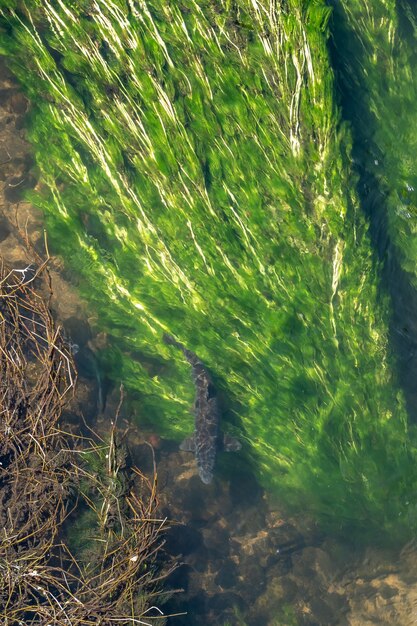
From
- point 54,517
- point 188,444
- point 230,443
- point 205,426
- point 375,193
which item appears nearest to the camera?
point 54,517

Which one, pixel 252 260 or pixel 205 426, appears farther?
pixel 205 426

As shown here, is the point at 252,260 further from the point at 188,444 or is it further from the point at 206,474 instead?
the point at 206,474

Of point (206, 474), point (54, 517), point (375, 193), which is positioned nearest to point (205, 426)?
point (206, 474)

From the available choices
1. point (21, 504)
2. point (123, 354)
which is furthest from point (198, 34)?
point (21, 504)

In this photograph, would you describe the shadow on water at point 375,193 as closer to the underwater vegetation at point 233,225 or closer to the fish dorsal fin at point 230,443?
the underwater vegetation at point 233,225

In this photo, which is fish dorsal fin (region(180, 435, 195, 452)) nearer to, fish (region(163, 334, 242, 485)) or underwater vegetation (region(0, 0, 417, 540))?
fish (region(163, 334, 242, 485))

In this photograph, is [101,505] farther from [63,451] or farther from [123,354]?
[123,354]
